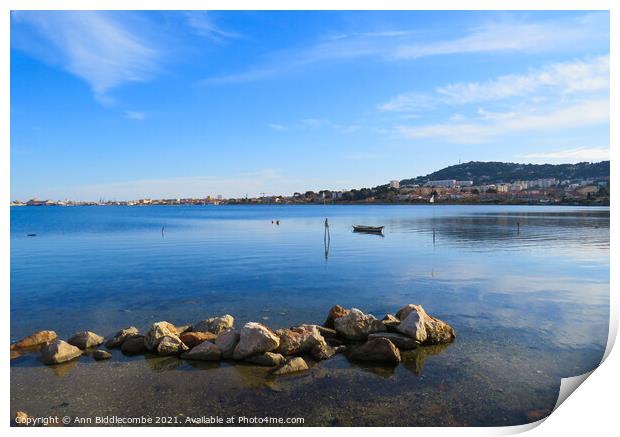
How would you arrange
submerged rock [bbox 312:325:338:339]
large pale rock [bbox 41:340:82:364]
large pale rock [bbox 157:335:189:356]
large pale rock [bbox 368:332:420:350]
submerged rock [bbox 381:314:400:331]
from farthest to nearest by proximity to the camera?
1. submerged rock [bbox 381:314:400:331]
2. submerged rock [bbox 312:325:338:339]
3. large pale rock [bbox 368:332:420:350]
4. large pale rock [bbox 157:335:189:356]
5. large pale rock [bbox 41:340:82:364]

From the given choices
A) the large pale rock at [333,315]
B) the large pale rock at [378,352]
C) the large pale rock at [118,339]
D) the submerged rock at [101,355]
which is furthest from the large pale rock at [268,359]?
the large pale rock at [118,339]

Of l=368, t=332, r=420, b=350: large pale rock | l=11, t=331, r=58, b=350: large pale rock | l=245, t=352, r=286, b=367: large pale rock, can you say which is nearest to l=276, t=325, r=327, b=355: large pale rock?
l=245, t=352, r=286, b=367: large pale rock

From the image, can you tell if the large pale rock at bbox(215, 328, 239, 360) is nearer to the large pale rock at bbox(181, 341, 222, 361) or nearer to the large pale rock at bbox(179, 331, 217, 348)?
the large pale rock at bbox(181, 341, 222, 361)

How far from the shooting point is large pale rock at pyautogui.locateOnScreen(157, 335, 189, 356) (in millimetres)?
9727

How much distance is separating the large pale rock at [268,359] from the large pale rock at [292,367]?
337 mm

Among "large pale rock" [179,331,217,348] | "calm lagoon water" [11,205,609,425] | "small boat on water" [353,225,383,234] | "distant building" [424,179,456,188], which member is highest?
"distant building" [424,179,456,188]

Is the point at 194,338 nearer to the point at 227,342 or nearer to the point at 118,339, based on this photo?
the point at 227,342

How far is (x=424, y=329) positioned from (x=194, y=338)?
19.1ft

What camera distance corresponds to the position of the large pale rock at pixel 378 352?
9.30m

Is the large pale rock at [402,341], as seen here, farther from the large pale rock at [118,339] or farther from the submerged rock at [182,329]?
the large pale rock at [118,339]

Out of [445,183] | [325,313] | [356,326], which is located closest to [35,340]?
[325,313]

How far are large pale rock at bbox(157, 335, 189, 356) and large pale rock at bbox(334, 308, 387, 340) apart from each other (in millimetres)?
3947

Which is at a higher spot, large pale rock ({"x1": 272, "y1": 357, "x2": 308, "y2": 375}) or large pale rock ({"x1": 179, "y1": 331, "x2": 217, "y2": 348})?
large pale rock ({"x1": 179, "y1": 331, "x2": 217, "y2": 348})

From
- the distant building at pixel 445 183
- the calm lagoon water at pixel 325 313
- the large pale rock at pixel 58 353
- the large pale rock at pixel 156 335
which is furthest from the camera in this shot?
the distant building at pixel 445 183
